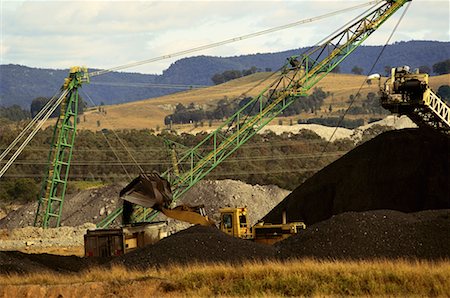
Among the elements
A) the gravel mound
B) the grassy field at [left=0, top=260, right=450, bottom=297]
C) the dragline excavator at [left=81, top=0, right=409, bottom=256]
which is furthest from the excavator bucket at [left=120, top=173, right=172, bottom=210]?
the grassy field at [left=0, top=260, right=450, bottom=297]

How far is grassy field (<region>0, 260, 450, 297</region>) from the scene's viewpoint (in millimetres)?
26125

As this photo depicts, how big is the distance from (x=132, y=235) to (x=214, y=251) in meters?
11.5

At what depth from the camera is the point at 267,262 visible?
31.3 m

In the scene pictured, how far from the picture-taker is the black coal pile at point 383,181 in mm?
48344

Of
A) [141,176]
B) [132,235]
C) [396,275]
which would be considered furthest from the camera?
[141,176]

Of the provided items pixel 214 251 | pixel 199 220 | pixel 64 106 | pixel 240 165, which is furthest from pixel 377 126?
pixel 214 251

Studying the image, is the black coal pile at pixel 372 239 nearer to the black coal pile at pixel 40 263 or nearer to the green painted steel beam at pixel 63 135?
the black coal pile at pixel 40 263

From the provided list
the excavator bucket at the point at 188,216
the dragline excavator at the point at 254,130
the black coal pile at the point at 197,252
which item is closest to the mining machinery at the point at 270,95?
the dragline excavator at the point at 254,130

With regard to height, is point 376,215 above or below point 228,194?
above

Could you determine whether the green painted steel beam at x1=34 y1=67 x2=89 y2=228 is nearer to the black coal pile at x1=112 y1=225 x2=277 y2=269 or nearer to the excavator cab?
the excavator cab

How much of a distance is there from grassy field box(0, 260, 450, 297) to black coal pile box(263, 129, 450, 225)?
19.3 meters

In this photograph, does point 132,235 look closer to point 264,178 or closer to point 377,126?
point 264,178

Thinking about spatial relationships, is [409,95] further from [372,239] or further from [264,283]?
[264,283]

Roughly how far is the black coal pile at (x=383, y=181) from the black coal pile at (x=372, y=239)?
460 inches
